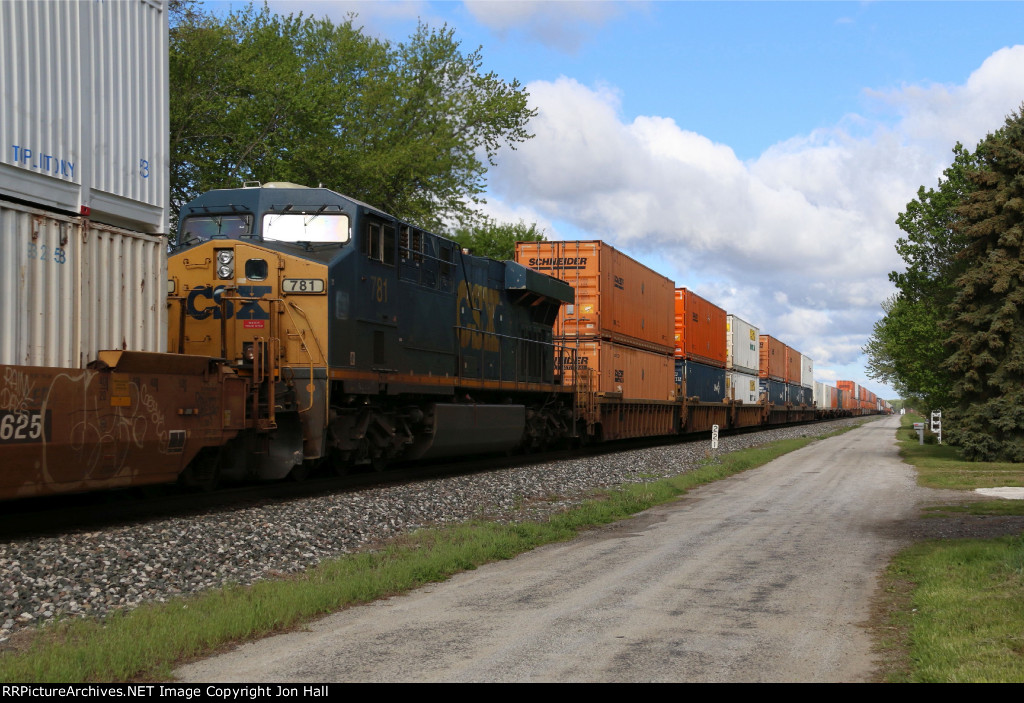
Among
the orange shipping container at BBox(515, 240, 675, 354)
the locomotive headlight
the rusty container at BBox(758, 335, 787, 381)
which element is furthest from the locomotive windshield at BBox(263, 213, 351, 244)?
the rusty container at BBox(758, 335, 787, 381)

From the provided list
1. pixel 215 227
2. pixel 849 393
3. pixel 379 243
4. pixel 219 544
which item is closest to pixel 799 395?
pixel 849 393

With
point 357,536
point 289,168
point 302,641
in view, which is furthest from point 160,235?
point 289,168

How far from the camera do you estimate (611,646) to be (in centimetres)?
556

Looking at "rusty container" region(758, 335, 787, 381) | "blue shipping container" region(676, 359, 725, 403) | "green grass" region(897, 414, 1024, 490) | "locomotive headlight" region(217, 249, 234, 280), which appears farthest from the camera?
"rusty container" region(758, 335, 787, 381)

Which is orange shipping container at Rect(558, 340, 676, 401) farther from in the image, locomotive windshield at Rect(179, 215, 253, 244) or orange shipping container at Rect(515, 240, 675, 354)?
locomotive windshield at Rect(179, 215, 253, 244)

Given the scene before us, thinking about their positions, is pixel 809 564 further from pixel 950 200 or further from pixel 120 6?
pixel 950 200

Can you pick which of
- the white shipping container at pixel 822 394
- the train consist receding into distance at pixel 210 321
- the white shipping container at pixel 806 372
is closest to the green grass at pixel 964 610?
the train consist receding into distance at pixel 210 321

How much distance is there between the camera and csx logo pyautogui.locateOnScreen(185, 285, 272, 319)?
12508 mm

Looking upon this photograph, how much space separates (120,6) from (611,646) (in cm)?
860

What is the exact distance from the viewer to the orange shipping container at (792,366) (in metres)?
56.7

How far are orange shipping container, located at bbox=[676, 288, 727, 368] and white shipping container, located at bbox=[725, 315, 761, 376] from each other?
4.89ft

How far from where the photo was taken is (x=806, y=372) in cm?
6706

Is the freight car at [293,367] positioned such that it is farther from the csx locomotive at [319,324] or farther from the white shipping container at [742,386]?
the white shipping container at [742,386]

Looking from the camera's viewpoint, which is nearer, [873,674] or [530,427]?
[873,674]
